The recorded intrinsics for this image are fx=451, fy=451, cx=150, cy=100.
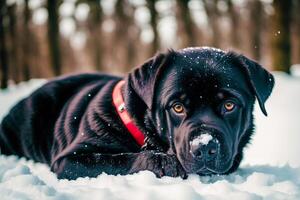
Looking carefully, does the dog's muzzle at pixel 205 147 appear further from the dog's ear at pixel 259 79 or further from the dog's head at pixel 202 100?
the dog's ear at pixel 259 79

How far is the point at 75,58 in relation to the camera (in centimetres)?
2872

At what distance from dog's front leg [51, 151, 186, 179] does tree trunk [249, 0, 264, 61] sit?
16.0 m

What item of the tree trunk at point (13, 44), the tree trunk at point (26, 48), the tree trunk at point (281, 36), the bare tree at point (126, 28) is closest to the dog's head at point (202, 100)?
the tree trunk at point (281, 36)

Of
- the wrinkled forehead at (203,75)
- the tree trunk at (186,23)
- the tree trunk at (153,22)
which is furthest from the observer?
the tree trunk at (153,22)

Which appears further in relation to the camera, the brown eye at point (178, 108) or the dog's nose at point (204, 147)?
the brown eye at point (178, 108)

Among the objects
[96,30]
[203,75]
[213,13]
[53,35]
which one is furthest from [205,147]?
[96,30]

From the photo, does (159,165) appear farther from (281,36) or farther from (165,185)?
(281,36)

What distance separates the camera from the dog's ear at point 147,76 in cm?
389

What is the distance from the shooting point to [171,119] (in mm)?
3807

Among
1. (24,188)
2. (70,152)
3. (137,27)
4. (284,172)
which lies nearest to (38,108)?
(70,152)

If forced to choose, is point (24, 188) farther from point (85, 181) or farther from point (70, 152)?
point (70, 152)

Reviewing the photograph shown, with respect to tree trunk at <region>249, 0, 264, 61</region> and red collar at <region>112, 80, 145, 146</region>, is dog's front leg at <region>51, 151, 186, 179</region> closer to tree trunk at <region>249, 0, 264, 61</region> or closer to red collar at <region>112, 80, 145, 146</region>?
red collar at <region>112, 80, 145, 146</region>

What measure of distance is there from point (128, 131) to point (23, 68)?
1880cm

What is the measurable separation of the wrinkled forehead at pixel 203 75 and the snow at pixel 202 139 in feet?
1.60
